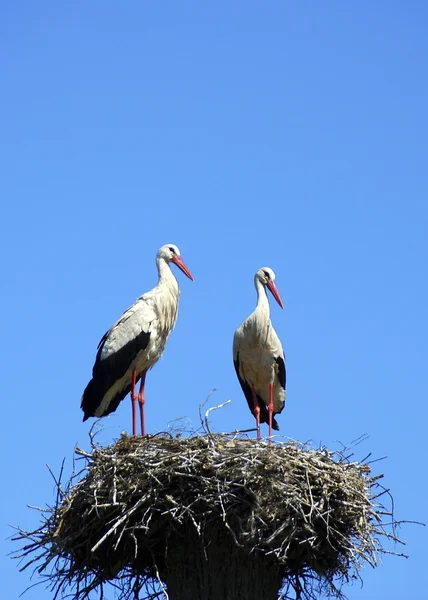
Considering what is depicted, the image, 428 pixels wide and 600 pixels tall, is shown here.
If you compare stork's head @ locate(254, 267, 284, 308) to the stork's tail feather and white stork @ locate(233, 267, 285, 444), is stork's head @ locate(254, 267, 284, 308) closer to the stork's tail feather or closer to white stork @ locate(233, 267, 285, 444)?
white stork @ locate(233, 267, 285, 444)

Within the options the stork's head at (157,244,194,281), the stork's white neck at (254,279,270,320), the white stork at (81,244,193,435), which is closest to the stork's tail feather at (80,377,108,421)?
the white stork at (81,244,193,435)

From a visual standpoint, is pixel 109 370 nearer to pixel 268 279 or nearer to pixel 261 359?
pixel 261 359

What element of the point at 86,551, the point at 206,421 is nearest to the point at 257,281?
the point at 206,421

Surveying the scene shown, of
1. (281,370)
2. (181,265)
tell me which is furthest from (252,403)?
(181,265)

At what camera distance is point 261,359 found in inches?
539

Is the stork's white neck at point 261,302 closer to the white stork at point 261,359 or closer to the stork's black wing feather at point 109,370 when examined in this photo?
the white stork at point 261,359

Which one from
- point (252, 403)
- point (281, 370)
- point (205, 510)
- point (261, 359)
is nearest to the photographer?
point (205, 510)

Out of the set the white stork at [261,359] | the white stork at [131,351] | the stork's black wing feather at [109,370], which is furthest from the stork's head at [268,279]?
the stork's black wing feather at [109,370]

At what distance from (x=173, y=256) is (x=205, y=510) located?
4.00 m

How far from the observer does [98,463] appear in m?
10.7

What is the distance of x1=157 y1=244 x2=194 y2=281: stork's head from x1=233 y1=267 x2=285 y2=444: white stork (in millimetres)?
721

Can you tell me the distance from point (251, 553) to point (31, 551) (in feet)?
5.28

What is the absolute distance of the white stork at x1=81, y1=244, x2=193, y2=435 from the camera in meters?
13.0

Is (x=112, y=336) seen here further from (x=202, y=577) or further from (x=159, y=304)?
(x=202, y=577)
